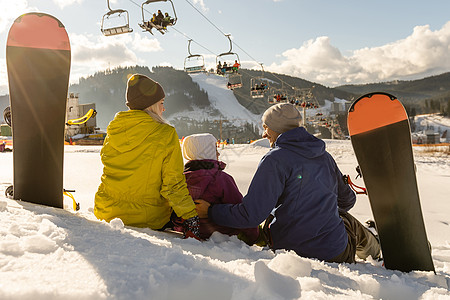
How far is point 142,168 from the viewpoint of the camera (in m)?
2.50

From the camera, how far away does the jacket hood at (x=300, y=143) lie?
2.15 meters

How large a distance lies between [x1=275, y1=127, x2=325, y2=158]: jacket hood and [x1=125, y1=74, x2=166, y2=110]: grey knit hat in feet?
3.56

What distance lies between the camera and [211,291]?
118cm

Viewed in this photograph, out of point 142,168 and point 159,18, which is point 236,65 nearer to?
point 159,18

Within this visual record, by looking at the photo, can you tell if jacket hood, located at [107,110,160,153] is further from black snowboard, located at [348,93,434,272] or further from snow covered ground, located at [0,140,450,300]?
black snowboard, located at [348,93,434,272]

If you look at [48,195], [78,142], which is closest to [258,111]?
[78,142]

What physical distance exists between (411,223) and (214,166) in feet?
4.98

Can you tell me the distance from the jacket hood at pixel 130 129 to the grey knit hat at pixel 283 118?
2.88 feet

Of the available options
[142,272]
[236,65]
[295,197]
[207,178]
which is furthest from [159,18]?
[142,272]

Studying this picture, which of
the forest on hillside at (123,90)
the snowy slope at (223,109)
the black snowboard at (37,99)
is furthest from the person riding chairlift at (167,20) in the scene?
the forest on hillside at (123,90)

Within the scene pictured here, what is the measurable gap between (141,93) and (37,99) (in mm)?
1216

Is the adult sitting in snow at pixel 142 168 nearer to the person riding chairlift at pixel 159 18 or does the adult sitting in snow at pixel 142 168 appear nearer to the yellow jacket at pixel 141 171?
the yellow jacket at pixel 141 171

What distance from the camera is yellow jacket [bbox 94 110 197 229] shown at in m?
2.48

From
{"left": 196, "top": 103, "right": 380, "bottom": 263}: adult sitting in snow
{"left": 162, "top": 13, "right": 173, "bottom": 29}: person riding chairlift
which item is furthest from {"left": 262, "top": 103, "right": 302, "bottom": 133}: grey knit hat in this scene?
{"left": 162, "top": 13, "right": 173, "bottom": 29}: person riding chairlift
